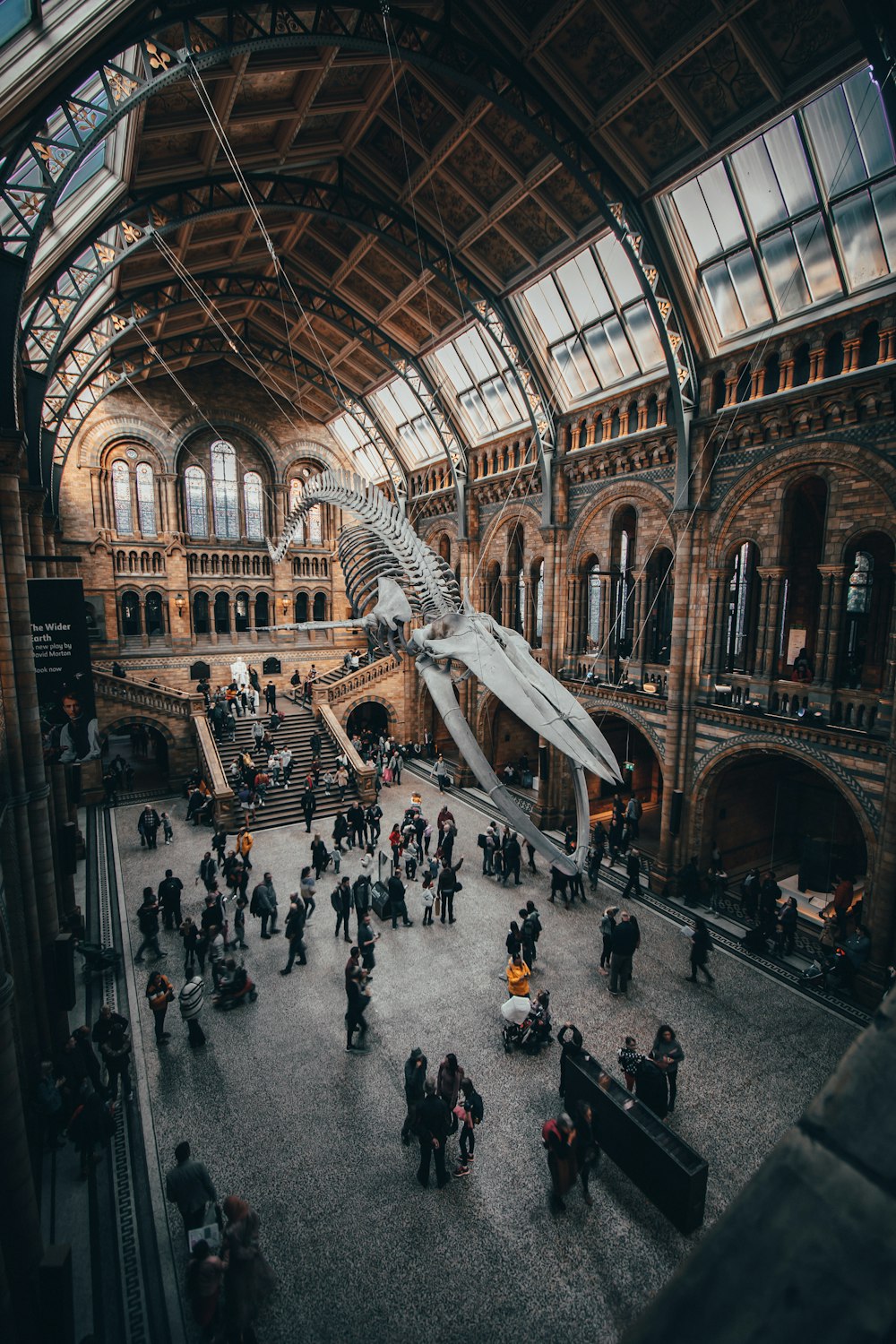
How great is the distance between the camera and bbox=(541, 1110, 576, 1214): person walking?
6191 millimetres

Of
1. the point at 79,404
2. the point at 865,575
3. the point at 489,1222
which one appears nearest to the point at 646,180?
the point at 865,575

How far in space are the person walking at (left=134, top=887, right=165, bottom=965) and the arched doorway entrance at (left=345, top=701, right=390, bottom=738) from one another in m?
15.8

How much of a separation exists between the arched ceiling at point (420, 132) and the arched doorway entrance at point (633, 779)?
377 inches

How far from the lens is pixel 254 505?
2708 cm

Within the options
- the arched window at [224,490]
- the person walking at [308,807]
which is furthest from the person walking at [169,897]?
the arched window at [224,490]

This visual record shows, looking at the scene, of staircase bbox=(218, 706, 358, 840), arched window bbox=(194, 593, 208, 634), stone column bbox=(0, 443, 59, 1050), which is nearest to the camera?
stone column bbox=(0, 443, 59, 1050)

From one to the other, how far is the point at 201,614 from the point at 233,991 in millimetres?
19673

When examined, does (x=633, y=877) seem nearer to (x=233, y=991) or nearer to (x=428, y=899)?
(x=428, y=899)

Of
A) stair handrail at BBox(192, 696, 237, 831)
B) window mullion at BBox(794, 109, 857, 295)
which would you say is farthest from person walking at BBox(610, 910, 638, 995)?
window mullion at BBox(794, 109, 857, 295)

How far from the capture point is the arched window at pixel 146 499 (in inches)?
966

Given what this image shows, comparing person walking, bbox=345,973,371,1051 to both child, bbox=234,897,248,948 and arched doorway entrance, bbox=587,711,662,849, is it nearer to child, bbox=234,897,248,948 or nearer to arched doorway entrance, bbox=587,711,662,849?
child, bbox=234,897,248,948

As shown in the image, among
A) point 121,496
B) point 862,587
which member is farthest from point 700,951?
point 121,496

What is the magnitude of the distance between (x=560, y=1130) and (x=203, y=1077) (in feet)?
15.1

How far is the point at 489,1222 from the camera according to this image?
6.26 m
